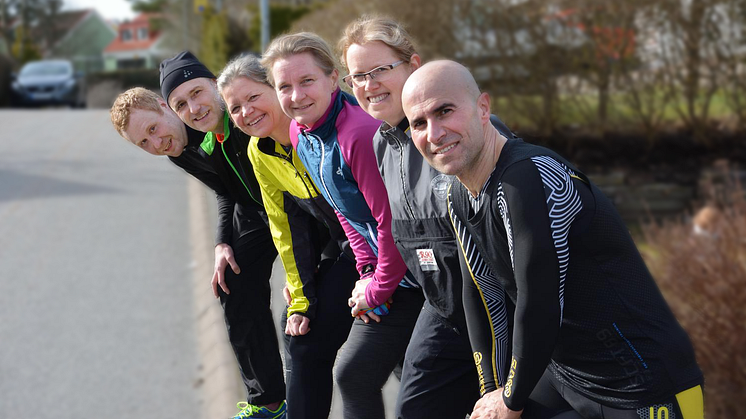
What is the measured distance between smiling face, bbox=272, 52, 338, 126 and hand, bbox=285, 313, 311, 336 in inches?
27.5

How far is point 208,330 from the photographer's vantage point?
2694 centimetres

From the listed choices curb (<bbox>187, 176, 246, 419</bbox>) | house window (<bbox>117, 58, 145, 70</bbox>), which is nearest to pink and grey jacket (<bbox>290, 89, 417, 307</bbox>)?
curb (<bbox>187, 176, 246, 419</bbox>)

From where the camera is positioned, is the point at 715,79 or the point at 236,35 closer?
the point at 715,79

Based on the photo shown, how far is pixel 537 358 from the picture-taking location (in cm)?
216

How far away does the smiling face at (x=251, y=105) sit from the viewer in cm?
279

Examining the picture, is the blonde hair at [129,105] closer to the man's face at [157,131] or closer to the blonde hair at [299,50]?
the man's face at [157,131]

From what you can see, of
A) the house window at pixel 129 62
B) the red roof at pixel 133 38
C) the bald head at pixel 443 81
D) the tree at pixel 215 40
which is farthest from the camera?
the red roof at pixel 133 38

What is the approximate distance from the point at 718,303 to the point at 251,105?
7993mm

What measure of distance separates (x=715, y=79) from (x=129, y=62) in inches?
1917

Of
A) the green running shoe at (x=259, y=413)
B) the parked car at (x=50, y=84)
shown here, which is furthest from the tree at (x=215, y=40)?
the green running shoe at (x=259, y=413)

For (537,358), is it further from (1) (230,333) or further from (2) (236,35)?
(2) (236,35)

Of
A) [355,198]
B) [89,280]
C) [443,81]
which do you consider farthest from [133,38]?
[443,81]

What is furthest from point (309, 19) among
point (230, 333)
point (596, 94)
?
point (230, 333)

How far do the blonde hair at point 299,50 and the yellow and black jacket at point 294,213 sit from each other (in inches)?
12.0
